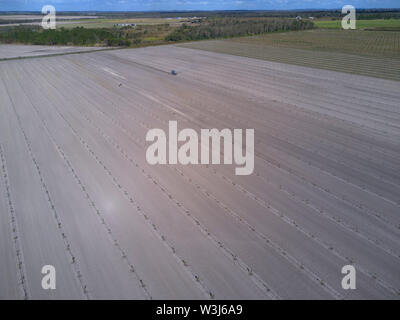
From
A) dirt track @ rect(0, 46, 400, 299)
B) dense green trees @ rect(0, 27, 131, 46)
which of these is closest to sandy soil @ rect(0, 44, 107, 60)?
dense green trees @ rect(0, 27, 131, 46)

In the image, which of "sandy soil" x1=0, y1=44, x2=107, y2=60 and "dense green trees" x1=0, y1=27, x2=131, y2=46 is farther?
"dense green trees" x1=0, y1=27, x2=131, y2=46

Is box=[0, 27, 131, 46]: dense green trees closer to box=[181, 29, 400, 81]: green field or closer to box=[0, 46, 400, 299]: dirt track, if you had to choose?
box=[181, 29, 400, 81]: green field

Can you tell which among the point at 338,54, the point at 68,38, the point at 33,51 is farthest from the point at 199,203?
the point at 68,38

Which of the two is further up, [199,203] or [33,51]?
[33,51]

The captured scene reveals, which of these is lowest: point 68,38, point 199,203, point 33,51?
point 199,203

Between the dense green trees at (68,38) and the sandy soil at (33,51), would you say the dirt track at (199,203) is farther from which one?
the dense green trees at (68,38)

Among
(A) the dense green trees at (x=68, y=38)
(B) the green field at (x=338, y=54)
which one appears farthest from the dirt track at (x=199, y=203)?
(A) the dense green trees at (x=68, y=38)

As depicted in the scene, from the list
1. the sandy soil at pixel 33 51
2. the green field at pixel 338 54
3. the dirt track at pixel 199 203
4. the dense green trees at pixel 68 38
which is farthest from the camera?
the dense green trees at pixel 68 38

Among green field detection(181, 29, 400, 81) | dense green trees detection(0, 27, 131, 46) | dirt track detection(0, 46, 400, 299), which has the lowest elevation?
dirt track detection(0, 46, 400, 299)

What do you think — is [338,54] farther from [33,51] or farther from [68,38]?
[68,38]
